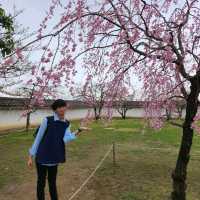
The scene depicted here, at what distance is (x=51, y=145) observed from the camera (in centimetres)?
541

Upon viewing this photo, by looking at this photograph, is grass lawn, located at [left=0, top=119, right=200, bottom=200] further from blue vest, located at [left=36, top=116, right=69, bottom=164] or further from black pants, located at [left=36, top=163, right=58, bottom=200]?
blue vest, located at [left=36, top=116, right=69, bottom=164]

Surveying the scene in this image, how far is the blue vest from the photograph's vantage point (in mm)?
5391

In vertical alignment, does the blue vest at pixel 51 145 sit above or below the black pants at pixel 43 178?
above

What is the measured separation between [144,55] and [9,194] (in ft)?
11.8

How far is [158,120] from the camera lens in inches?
320

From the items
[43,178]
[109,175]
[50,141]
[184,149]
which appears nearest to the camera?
[50,141]

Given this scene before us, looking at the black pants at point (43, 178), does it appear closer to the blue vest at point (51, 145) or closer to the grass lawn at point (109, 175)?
the blue vest at point (51, 145)

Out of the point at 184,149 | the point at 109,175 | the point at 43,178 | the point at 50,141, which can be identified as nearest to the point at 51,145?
the point at 50,141

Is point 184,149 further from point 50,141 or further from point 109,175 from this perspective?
point 109,175

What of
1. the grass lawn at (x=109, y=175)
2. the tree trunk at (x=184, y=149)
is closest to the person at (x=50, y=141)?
the grass lawn at (x=109, y=175)

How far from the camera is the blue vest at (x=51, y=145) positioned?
5.39 meters

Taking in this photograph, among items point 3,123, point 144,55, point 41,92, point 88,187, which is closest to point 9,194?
point 88,187

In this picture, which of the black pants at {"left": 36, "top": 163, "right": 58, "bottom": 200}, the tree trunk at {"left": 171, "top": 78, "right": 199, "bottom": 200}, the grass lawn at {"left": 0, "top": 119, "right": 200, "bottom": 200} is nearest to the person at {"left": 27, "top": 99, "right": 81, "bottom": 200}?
the black pants at {"left": 36, "top": 163, "right": 58, "bottom": 200}

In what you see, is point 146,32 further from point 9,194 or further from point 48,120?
point 9,194
